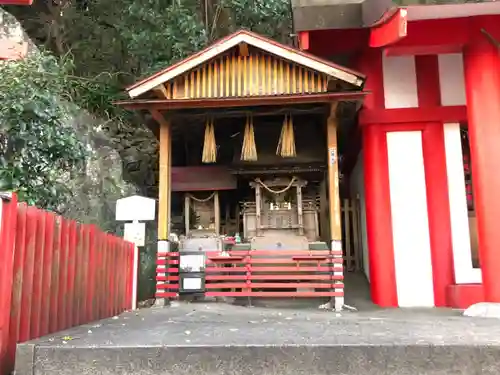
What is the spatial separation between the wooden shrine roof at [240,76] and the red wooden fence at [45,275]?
10.4 feet

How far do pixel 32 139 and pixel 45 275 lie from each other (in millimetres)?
2890

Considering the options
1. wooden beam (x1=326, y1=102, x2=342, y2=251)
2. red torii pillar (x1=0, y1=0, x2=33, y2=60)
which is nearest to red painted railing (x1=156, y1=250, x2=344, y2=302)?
wooden beam (x1=326, y1=102, x2=342, y2=251)

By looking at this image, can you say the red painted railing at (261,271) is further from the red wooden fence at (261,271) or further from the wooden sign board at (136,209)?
the wooden sign board at (136,209)

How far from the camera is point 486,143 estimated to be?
22.7 ft

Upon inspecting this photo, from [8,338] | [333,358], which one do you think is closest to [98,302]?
[8,338]

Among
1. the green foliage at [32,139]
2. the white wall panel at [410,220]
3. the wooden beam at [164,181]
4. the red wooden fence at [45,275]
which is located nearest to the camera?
the red wooden fence at [45,275]

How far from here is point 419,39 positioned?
735 centimetres

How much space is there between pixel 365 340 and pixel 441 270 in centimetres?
496

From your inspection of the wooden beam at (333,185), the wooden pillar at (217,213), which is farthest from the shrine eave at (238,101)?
the wooden pillar at (217,213)

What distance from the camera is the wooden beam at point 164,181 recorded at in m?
8.52

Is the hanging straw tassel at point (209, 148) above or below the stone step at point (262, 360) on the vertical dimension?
above

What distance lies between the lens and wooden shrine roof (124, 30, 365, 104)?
8219 mm

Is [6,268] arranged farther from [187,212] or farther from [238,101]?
[187,212]

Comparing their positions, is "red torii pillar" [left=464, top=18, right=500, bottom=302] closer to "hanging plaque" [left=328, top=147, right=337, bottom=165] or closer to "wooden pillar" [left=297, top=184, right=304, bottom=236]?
"hanging plaque" [left=328, top=147, right=337, bottom=165]
